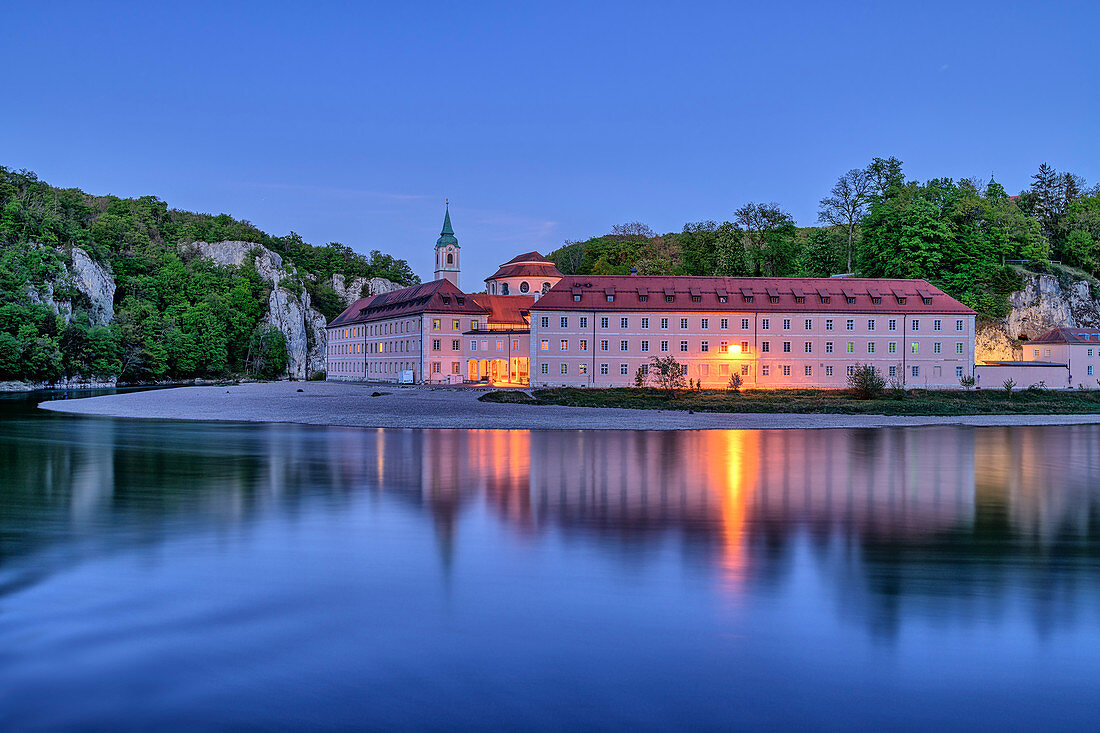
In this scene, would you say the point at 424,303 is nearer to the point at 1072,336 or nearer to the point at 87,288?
the point at 87,288

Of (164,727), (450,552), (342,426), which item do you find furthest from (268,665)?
(342,426)

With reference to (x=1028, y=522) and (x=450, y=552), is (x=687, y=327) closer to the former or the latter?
(x=1028, y=522)

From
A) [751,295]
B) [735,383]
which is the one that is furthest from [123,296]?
[735,383]

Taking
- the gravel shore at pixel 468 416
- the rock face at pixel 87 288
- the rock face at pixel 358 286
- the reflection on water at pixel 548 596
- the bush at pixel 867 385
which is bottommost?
the reflection on water at pixel 548 596

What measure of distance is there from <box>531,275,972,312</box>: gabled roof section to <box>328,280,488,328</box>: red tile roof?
17810mm

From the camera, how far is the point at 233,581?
9227mm

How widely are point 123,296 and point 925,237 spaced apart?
10790 cm

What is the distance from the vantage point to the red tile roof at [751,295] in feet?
214

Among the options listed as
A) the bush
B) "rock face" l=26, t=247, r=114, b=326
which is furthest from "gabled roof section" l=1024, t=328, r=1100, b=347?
"rock face" l=26, t=247, r=114, b=326

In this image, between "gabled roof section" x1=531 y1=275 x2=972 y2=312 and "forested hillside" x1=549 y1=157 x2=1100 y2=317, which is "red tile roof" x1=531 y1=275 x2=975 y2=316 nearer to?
"gabled roof section" x1=531 y1=275 x2=972 y2=312

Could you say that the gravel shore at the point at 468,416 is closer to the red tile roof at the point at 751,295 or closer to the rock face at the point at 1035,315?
the red tile roof at the point at 751,295

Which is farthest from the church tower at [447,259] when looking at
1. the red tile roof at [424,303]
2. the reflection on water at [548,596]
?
the reflection on water at [548,596]

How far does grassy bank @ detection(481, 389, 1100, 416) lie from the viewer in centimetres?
4322

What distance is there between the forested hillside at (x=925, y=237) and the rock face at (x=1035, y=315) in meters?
1.87
